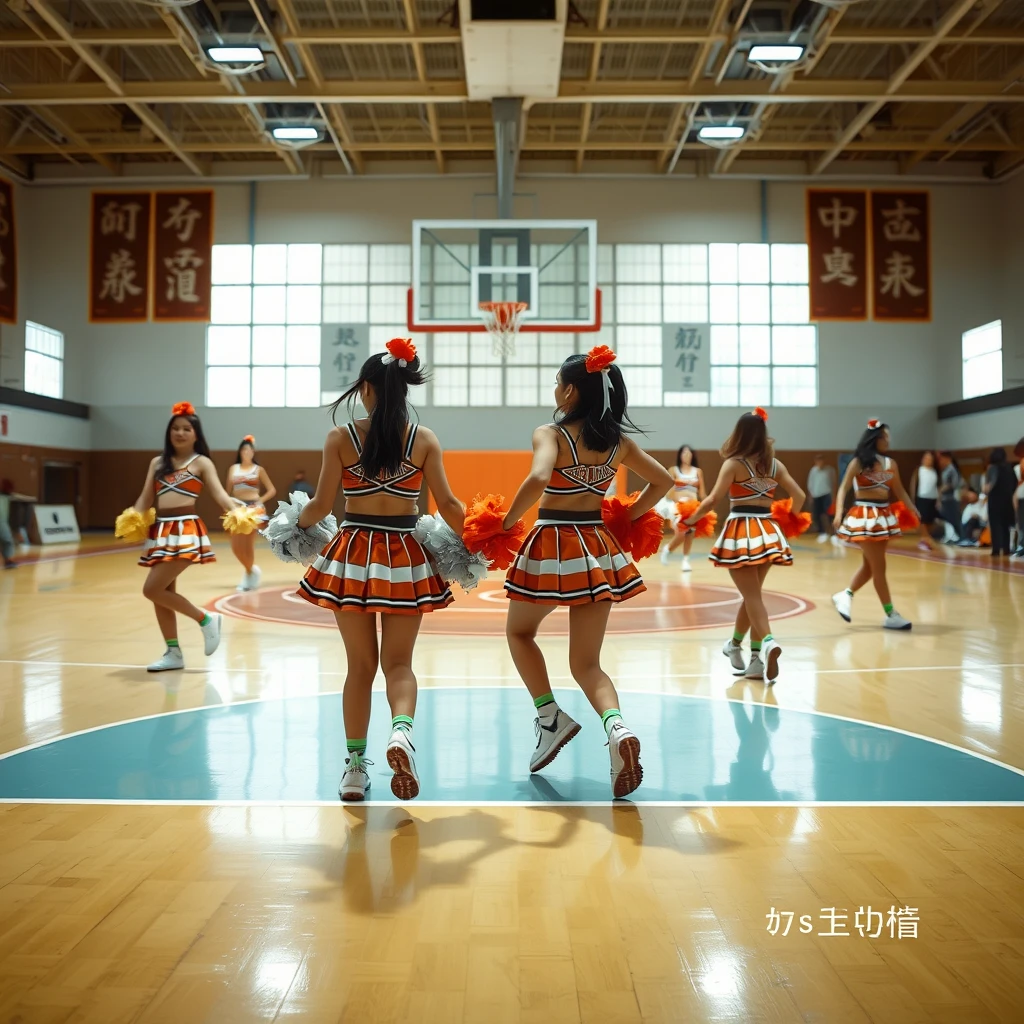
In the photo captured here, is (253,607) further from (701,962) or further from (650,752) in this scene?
(701,962)

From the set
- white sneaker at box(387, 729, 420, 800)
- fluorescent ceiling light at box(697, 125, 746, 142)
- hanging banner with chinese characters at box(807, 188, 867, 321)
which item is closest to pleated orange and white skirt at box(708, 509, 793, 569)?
white sneaker at box(387, 729, 420, 800)

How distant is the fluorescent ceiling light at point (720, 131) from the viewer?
20656mm

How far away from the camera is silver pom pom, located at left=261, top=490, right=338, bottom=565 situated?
4.11m

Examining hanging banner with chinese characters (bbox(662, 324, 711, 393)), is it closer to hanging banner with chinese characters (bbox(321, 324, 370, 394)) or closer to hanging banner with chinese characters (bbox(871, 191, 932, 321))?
hanging banner with chinese characters (bbox(871, 191, 932, 321))

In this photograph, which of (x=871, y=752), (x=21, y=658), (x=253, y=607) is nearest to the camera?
(x=871, y=752)

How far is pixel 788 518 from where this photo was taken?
22.3ft

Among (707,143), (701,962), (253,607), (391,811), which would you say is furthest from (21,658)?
(707,143)

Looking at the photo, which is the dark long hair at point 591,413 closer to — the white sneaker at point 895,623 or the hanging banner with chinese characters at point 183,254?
the white sneaker at point 895,623

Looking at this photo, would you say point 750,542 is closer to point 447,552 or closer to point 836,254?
point 447,552

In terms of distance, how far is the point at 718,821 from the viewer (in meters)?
3.70

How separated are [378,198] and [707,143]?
887cm

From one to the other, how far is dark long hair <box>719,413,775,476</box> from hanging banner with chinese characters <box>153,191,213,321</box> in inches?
853

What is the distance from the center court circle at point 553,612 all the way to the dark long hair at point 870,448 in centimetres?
189

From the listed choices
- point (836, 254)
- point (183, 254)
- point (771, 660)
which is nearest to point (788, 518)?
point (771, 660)
